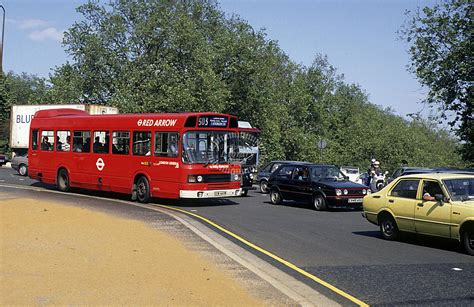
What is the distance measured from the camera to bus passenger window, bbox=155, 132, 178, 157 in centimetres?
1872

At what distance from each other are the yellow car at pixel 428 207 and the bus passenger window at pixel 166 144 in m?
7.49

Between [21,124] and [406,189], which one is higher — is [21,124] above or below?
above

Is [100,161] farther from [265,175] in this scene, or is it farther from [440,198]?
[440,198]

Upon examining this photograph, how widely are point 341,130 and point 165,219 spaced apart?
242 ft

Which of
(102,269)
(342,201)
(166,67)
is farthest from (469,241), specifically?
(166,67)

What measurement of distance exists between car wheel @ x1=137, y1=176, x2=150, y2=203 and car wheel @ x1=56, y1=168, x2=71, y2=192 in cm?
457

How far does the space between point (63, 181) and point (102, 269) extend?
52.2ft

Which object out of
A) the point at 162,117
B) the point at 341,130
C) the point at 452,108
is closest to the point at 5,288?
the point at 162,117

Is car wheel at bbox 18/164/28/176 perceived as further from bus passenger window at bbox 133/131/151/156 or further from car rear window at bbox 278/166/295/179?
car rear window at bbox 278/166/295/179

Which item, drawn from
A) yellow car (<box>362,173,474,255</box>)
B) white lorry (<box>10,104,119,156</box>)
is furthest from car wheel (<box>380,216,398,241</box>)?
white lorry (<box>10,104,119,156</box>)

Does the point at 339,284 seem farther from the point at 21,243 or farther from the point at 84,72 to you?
the point at 84,72

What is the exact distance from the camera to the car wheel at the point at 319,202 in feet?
63.6

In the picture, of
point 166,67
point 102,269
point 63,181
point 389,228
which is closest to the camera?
point 102,269

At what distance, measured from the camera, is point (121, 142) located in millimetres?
20719
